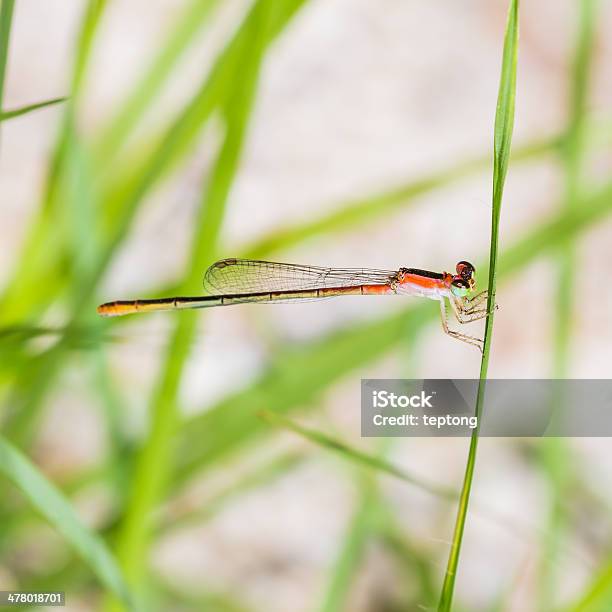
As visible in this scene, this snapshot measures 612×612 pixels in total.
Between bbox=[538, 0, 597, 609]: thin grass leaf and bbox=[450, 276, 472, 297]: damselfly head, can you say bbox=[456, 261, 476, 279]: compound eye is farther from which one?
bbox=[538, 0, 597, 609]: thin grass leaf

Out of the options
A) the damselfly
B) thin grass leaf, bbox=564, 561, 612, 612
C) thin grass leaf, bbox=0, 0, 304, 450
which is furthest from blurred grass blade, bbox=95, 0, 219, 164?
A: thin grass leaf, bbox=564, 561, 612, 612

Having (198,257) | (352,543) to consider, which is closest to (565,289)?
(352,543)

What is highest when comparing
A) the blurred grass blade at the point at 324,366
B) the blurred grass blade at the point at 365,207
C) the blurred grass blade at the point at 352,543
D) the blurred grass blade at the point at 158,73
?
the blurred grass blade at the point at 158,73

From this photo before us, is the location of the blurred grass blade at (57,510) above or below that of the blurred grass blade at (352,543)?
below

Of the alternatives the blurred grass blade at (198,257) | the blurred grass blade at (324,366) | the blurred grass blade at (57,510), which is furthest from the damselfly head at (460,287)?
the blurred grass blade at (57,510)

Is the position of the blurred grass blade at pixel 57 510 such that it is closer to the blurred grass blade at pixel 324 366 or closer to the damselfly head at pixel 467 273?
the blurred grass blade at pixel 324 366

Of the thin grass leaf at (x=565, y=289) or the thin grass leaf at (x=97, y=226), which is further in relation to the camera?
the thin grass leaf at (x=565, y=289)
